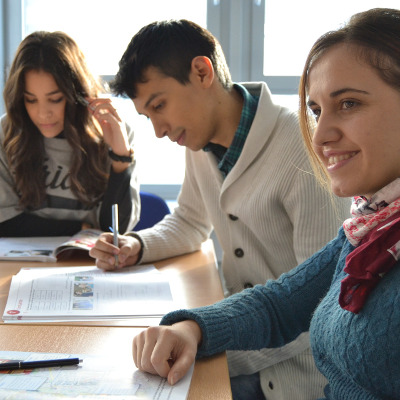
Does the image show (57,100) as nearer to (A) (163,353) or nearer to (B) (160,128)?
(B) (160,128)

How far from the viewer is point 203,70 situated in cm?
157

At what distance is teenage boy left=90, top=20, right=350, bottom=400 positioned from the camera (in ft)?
4.57

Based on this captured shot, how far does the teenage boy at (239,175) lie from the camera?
139 cm

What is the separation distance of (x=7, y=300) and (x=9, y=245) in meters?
0.53

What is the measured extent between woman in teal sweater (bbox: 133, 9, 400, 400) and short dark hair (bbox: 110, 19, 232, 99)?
0.56 m

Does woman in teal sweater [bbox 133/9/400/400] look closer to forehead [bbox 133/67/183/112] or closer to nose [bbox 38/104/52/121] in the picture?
forehead [bbox 133/67/183/112]

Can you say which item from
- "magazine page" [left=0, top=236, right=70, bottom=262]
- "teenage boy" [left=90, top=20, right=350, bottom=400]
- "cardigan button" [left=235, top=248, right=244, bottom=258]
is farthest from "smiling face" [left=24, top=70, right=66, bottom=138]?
"cardigan button" [left=235, top=248, right=244, bottom=258]

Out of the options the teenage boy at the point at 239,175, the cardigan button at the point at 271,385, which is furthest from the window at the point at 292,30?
the cardigan button at the point at 271,385

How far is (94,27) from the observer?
3043mm

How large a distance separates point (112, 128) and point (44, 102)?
0.80ft

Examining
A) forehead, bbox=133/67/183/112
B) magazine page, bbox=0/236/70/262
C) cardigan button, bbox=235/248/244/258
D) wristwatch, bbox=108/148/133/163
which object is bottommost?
magazine page, bbox=0/236/70/262

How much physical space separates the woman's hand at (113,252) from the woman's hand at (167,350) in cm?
58

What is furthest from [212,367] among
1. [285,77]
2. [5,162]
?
[285,77]

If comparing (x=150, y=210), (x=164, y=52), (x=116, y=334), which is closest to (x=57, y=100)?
(x=150, y=210)
